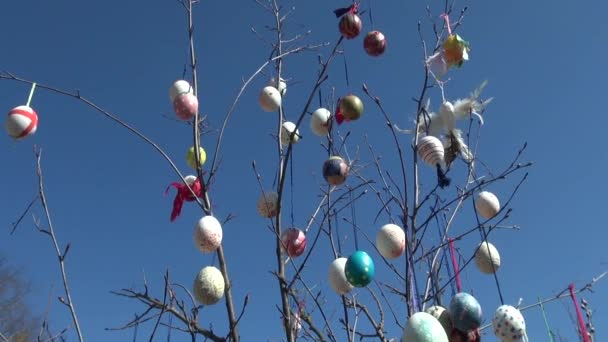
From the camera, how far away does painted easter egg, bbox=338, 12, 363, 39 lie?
3045 mm

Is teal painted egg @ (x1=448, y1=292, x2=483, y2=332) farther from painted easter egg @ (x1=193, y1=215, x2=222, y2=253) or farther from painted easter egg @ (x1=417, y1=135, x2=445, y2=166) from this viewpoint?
painted easter egg @ (x1=193, y1=215, x2=222, y2=253)

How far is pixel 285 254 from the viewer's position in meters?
3.03

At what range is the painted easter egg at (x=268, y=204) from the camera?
9.86 ft

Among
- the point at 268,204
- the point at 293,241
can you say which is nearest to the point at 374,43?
the point at 268,204

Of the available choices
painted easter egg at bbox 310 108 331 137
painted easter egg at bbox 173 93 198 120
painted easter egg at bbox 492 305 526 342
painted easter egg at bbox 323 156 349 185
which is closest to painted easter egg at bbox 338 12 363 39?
painted easter egg at bbox 310 108 331 137

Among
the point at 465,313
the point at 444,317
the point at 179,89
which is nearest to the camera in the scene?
the point at 465,313

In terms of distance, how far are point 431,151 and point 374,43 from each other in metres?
0.85

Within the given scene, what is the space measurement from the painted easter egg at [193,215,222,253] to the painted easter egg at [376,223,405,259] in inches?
30.5

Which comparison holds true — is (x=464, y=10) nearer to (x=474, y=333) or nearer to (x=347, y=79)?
(x=347, y=79)

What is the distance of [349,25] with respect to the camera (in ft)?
9.98

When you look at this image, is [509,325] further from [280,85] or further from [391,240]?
[280,85]

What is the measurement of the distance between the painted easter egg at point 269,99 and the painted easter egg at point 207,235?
2.77ft

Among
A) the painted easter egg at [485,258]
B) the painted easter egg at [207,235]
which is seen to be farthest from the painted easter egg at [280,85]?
the painted easter egg at [485,258]

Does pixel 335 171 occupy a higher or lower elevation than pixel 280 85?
lower
